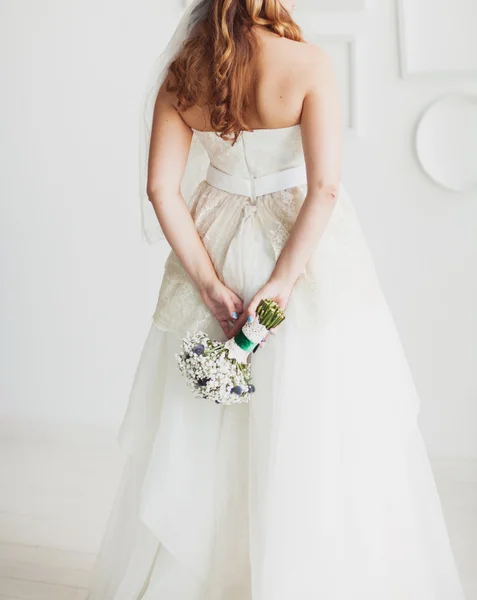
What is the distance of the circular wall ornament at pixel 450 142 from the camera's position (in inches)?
114

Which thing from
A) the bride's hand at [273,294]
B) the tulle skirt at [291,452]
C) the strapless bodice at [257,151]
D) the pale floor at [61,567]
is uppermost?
the strapless bodice at [257,151]

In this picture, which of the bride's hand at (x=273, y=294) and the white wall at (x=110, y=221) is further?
the white wall at (x=110, y=221)

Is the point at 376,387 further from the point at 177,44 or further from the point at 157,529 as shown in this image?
the point at 177,44

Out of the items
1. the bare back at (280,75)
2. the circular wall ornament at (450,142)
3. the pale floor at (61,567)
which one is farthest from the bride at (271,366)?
the circular wall ornament at (450,142)


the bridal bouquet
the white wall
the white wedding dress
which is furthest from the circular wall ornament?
the bridal bouquet

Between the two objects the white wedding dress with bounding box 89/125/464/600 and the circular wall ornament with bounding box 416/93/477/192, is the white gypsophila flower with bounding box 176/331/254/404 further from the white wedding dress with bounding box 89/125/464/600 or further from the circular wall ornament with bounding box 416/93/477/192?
the circular wall ornament with bounding box 416/93/477/192

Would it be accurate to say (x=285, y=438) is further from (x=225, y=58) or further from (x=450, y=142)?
(x=450, y=142)

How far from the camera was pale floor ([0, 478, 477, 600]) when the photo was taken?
2471 millimetres

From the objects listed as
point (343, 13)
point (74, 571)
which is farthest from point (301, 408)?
point (343, 13)

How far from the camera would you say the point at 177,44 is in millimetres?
1806

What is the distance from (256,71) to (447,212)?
1485 mm

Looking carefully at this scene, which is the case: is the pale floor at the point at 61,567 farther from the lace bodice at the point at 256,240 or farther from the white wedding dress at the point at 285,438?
the lace bodice at the point at 256,240

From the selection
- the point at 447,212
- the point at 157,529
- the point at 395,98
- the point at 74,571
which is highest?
the point at 395,98

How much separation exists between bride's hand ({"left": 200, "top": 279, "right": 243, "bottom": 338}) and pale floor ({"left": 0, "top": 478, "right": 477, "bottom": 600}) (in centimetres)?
112
